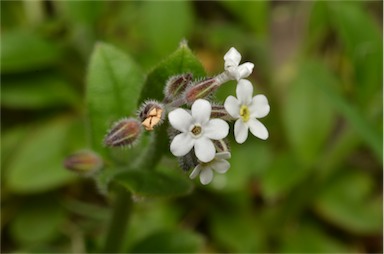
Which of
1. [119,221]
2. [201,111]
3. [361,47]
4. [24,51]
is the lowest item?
[119,221]

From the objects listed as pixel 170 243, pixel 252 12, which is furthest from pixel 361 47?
pixel 170 243

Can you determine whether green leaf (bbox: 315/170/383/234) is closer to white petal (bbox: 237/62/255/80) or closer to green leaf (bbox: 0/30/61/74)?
green leaf (bbox: 0/30/61/74)

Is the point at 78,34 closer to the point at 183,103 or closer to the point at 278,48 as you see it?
the point at 278,48

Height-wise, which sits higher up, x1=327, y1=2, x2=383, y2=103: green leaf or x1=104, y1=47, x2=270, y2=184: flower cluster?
x1=327, y1=2, x2=383, y2=103: green leaf

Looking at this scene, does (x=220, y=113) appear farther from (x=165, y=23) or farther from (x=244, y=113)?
(x=165, y=23)

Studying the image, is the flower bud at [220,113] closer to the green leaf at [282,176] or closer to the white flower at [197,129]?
the white flower at [197,129]

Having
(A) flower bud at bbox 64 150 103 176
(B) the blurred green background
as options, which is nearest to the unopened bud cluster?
(A) flower bud at bbox 64 150 103 176

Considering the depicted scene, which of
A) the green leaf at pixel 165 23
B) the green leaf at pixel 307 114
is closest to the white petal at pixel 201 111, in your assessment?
the green leaf at pixel 307 114

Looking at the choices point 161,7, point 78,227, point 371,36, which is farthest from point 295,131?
point 78,227

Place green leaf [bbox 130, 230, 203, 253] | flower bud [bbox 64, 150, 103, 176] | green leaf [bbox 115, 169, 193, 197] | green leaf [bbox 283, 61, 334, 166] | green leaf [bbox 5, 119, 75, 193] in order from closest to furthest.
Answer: green leaf [bbox 115, 169, 193, 197] → flower bud [bbox 64, 150, 103, 176] → green leaf [bbox 130, 230, 203, 253] → green leaf [bbox 5, 119, 75, 193] → green leaf [bbox 283, 61, 334, 166]
